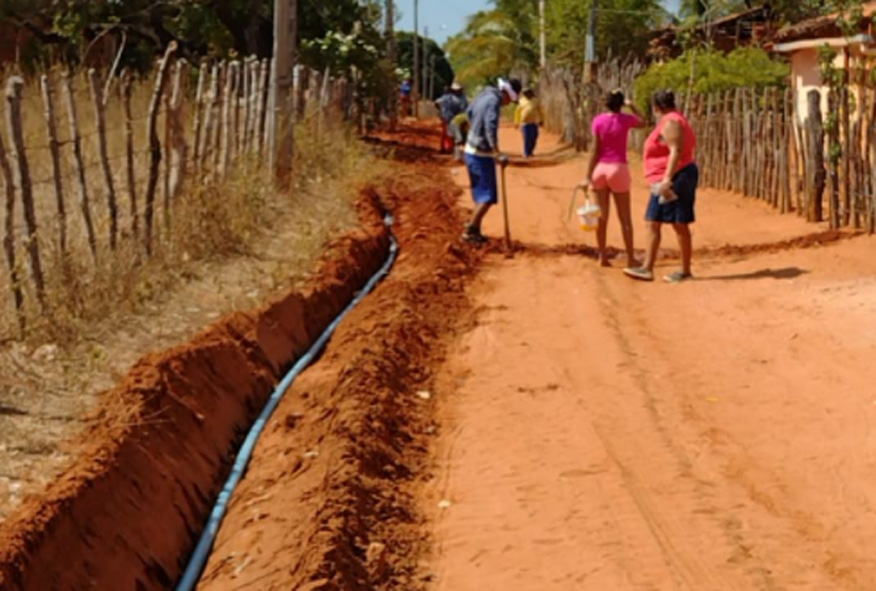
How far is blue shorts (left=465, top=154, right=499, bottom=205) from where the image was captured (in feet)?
45.9

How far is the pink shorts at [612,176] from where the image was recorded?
12539 mm

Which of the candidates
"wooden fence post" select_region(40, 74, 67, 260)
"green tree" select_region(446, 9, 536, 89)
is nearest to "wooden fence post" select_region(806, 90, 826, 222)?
"wooden fence post" select_region(40, 74, 67, 260)

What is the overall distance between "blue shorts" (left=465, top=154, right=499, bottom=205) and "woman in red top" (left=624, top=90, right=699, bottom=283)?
2.19 meters

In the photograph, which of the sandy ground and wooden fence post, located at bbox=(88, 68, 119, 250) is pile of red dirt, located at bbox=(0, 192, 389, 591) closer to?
wooden fence post, located at bbox=(88, 68, 119, 250)

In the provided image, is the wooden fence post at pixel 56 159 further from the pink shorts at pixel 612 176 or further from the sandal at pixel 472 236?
the sandal at pixel 472 236

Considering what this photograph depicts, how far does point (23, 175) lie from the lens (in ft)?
27.0

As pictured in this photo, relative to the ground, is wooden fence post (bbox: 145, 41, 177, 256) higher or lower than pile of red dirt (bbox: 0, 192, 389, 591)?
higher

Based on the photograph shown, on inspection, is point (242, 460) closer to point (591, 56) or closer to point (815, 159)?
point (815, 159)

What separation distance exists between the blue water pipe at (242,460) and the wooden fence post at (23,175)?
1506mm

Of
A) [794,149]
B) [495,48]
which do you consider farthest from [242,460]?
[495,48]

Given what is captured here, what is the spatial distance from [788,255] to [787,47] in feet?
31.1

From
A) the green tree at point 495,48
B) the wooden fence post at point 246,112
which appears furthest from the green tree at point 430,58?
the wooden fence post at point 246,112

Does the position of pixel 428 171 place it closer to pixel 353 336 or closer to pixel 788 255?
pixel 788 255

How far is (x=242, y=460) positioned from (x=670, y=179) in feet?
17.3
